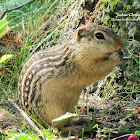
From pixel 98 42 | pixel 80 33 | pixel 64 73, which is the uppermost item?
pixel 80 33

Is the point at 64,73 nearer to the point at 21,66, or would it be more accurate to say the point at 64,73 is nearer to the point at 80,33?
the point at 80,33

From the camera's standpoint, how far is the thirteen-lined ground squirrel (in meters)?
3.25

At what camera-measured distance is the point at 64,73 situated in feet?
11.0

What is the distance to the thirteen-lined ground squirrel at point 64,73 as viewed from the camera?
128 inches

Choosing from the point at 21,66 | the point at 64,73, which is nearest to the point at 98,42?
the point at 64,73

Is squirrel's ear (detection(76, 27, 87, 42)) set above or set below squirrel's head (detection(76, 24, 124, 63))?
above

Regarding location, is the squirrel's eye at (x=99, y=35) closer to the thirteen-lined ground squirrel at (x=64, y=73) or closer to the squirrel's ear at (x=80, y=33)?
the thirteen-lined ground squirrel at (x=64, y=73)

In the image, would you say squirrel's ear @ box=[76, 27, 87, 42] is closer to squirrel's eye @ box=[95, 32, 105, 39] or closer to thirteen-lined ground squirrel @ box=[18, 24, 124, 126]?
thirteen-lined ground squirrel @ box=[18, 24, 124, 126]

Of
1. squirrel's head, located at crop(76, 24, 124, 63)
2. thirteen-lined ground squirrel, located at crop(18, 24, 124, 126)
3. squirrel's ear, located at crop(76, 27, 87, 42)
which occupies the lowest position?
thirteen-lined ground squirrel, located at crop(18, 24, 124, 126)

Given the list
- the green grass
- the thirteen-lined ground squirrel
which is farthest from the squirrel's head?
the green grass

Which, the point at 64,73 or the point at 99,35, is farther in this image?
the point at 64,73

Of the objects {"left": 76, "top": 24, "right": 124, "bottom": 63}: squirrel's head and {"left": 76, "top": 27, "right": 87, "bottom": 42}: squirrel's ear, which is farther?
{"left": 76, "top": 27, "right": 87, "bottom": 42}: squirrel's ear

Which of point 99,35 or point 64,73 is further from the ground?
point 99,35

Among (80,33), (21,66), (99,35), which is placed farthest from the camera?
(21,66)
